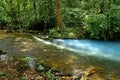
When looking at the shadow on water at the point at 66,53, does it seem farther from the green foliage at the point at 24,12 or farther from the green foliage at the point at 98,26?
the green foliage at the point at 24,12

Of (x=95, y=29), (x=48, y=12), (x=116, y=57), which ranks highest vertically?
(x=48, y=12)

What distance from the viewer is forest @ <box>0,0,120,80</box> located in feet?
29.3

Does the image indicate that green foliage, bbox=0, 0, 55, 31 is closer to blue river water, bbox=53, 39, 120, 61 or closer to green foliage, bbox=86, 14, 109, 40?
blue river water, bbox=53, 39, 120, 61

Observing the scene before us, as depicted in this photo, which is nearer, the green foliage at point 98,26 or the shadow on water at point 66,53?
the shadow on water at point 66,53

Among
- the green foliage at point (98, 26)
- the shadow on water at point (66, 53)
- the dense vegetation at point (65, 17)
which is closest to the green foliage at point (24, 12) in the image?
the dense vegetation at point (65, 17)

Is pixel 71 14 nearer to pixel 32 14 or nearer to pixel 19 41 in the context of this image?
pixel 32 14

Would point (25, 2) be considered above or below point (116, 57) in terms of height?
above

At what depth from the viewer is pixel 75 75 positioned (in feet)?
28.5

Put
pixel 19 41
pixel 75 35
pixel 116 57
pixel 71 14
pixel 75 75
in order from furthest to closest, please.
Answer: pixel 71 14 < pixel 75 35 < pixel 19 41 < pixel 116 57 < pixel 75 75

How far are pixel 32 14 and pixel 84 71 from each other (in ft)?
36.6

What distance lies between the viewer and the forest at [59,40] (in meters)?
8.94

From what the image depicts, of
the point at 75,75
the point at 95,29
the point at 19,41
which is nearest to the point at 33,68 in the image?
the point at 75,75

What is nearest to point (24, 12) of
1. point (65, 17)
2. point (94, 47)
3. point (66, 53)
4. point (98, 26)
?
point (65, 17)

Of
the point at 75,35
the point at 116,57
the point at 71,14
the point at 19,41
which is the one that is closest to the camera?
the point at 116,57
